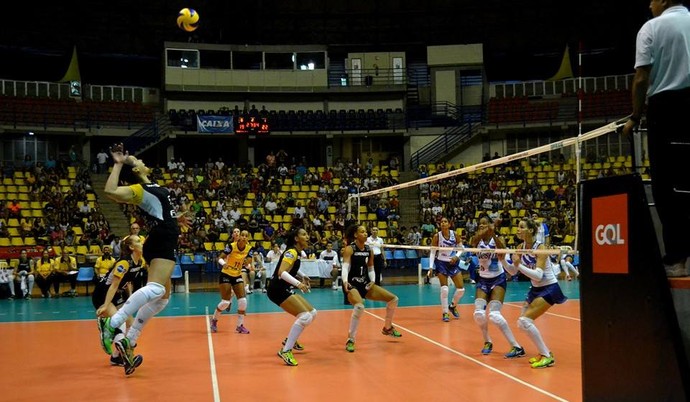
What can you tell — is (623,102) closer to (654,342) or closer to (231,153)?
(231,153)

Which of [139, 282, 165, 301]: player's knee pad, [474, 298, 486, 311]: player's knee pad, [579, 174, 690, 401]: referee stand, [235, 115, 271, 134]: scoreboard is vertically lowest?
[474, 298, 486, 311]: player's knee pad

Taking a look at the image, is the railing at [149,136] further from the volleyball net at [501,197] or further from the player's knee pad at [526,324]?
the player's knee pad at [526,324]

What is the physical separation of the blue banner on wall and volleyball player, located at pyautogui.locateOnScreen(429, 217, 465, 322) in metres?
20.2

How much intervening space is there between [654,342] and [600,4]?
123 feet

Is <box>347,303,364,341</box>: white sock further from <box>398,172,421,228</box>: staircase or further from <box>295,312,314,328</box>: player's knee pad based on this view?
<box>398,172,421,228</box>: staircase

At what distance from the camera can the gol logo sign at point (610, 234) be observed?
3.30m

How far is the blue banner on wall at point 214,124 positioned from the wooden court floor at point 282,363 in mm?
18358

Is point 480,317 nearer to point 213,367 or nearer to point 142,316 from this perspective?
point 213,367

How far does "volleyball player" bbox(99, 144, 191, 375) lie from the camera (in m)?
7.78

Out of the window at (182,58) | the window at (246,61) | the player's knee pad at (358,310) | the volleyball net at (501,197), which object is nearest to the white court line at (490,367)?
the player's knee pad at (358,310)

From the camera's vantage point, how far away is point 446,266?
1417 cm

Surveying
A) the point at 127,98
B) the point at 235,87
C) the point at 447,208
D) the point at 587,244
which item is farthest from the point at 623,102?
the point at 587,244

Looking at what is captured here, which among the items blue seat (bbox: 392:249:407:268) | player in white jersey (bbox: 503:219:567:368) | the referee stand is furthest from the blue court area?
the referee stand

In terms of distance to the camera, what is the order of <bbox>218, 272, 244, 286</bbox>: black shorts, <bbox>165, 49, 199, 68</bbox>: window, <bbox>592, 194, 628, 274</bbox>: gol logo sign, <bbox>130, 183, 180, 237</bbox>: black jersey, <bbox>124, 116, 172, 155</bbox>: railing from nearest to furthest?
Answer: <bbox>592, 194, 628, 274</bbox>: gol logo sign → <bbox>130, 183, 180, 237</bbox>: black jersey → <bbox>218, 272, 244, 286</bbox>: black shorts → <bbox>124, 116, 172, 155</bbox>: railing → <bbox>165, 49, 199, 68</bbox>: window
